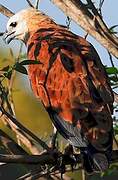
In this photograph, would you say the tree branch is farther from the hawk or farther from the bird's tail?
the bird's tail

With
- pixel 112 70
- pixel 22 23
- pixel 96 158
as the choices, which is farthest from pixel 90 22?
pixel 22 23

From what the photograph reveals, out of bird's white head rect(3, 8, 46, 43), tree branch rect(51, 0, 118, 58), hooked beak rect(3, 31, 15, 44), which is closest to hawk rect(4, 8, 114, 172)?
tree branch rect(51, 0, 118, 58)

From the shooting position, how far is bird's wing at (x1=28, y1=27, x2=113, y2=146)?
380 cm

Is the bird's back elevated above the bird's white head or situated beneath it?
situated beneath

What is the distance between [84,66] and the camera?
417 centimetres

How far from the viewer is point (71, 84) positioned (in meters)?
4.06

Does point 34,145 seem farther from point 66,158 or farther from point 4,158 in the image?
point 4,158

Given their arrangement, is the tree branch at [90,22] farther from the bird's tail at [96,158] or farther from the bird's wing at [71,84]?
the bird's tail at [96,158]

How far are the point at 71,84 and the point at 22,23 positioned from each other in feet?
6.08

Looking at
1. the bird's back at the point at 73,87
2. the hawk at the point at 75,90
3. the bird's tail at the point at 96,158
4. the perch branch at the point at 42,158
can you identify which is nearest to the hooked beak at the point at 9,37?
Answer: the hawk at the point at 75,90

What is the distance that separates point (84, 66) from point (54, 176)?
0.72m

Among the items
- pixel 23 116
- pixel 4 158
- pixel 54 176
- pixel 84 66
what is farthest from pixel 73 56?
pixel 23 116

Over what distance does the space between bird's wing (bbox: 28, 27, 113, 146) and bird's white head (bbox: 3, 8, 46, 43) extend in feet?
3.08

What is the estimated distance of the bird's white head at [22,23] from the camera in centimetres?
554
